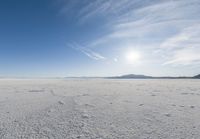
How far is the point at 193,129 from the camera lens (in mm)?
3408

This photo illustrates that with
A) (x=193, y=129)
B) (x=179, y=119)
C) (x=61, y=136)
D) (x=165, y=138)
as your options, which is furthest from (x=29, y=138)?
(x=179, y=119)

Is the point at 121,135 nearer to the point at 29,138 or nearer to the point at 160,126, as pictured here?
the point at 160,126

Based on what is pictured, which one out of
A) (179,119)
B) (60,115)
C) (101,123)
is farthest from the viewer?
(60,115)

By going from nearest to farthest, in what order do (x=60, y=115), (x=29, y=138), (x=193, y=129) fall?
(x=29, y=138), (x=193, y=129), (x=60, y=115)

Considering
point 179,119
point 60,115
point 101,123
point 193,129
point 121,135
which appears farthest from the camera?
point 60,115

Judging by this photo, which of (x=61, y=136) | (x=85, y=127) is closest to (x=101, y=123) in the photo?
(x=85, y=127)

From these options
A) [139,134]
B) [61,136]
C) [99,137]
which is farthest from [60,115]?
[139,134]

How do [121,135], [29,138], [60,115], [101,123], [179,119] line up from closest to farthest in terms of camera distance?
[29,138], [121,135], [101,123], [179,119], [60,115]

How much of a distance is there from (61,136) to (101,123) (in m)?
1.16

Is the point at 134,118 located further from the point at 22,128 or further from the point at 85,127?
the point at 22,128

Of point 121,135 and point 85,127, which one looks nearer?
point 121,135

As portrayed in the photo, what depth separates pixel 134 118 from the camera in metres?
4.32

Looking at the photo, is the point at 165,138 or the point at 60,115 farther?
the point at 60,115

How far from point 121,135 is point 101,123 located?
0.85m
